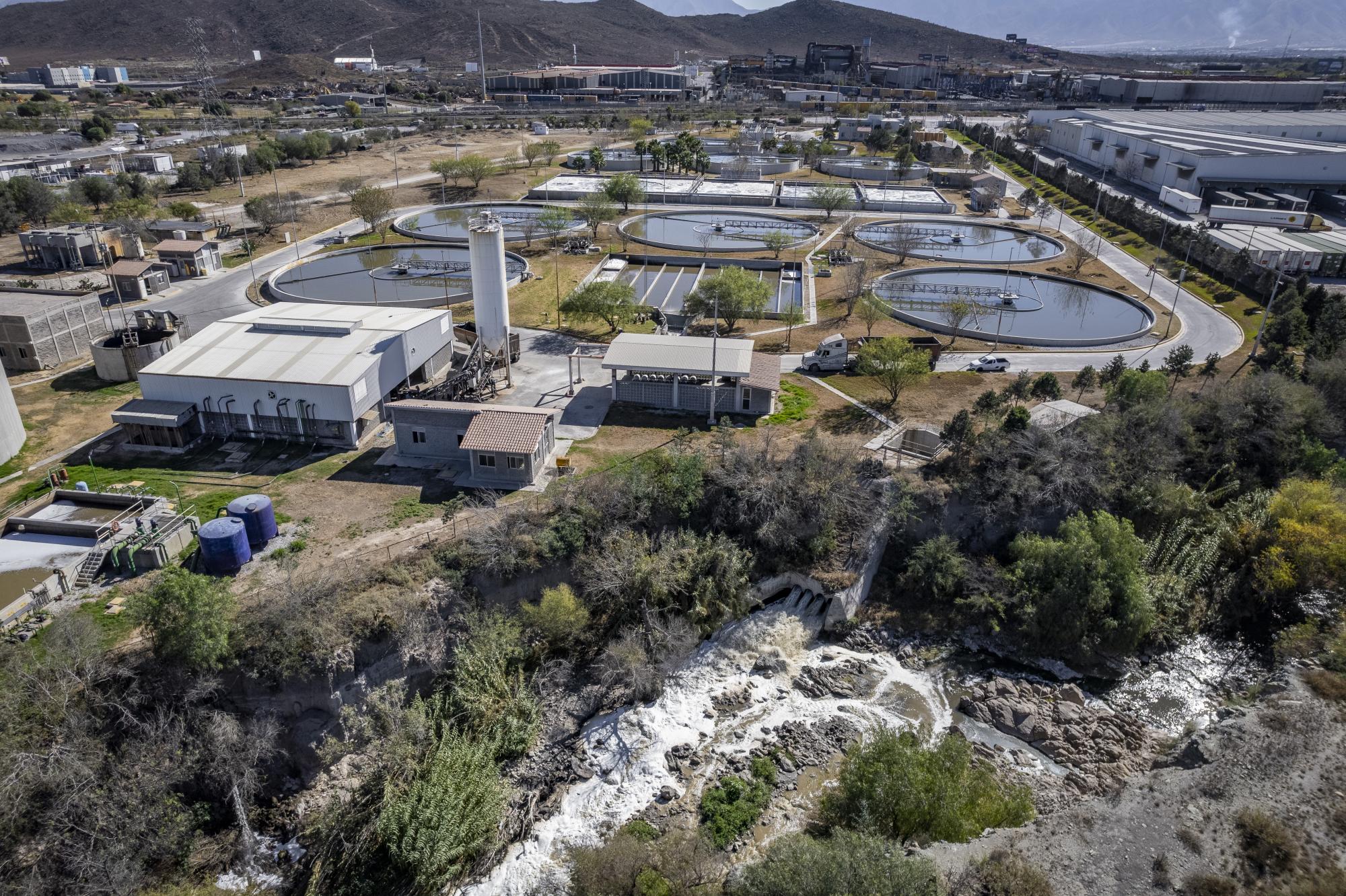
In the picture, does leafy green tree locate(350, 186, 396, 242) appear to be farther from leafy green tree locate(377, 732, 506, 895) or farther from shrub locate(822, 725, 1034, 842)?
shrub locate(822, 725, 1034, 842)

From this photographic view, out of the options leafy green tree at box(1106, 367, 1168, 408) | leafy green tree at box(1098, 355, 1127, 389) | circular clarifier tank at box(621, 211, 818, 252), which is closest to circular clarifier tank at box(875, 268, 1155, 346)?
leafy green tree at box(1098, 355, 1127, 389)

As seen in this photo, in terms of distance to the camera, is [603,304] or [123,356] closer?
[123,356]

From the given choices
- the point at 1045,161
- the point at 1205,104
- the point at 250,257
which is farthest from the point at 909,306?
the point at 1205,104

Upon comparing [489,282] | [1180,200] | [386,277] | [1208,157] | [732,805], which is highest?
[1208,157]

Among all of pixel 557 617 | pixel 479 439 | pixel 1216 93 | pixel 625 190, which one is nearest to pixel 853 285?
pixel 479 439

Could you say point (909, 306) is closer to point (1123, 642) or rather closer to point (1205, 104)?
point (1123, 642)

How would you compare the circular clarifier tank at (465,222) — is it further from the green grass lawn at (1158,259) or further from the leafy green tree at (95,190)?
the green grass lawn at (1158,259)

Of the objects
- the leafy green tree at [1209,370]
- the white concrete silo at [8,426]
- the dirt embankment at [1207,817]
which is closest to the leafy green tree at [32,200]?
the white concrete silo at [8,426]

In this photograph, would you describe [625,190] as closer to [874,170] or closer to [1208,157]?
[874,170]
